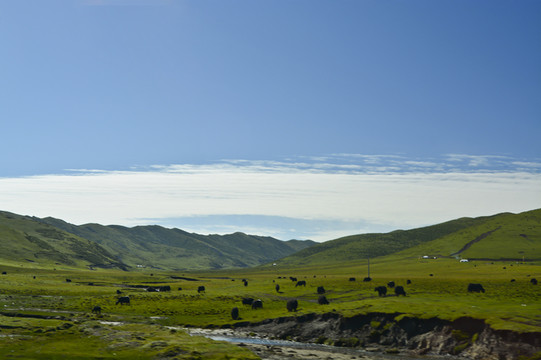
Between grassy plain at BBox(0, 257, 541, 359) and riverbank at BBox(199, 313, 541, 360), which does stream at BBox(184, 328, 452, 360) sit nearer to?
riverbank at BBox(199, 313, 541, 360)

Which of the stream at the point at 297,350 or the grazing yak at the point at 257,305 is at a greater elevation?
the grazing yak at the point at 257,305

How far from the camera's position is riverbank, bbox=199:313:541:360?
5816 centimetres

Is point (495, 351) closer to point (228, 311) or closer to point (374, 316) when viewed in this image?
point (374, 316)

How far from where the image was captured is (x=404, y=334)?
227 feet

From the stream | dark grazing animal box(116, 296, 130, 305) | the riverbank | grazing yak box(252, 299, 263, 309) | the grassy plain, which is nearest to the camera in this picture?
the grassy plain

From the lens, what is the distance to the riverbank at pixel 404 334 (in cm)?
5816

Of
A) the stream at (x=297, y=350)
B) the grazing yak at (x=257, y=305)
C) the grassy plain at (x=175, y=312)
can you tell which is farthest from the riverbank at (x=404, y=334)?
the grazing yak at (x=257, y=305)

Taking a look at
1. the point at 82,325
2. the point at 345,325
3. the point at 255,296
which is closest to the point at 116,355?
the point at 82,325

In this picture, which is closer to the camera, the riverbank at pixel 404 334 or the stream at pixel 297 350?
the riverbank at pixel 404 334

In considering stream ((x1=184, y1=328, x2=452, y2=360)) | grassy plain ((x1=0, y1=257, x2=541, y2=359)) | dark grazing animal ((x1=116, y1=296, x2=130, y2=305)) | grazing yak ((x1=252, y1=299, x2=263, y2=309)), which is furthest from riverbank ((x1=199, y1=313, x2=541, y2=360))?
dark grazing animal ((x1=116, y1=296, x2=130, y2=305))

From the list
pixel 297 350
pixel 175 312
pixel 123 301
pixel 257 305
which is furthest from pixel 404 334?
pixel 123 301

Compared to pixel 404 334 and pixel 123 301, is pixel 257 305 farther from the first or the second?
pixel 404 334

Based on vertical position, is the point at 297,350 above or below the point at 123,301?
below

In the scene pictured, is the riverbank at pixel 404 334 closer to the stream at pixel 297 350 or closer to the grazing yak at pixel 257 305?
the stream at pixel 297 350
